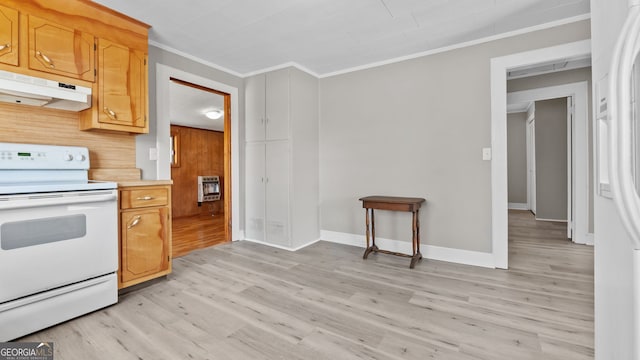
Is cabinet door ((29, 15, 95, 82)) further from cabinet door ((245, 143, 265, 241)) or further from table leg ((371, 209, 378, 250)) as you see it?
table leg ((371, 209, 378, 250))

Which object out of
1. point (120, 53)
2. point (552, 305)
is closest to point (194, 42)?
point (120, 53)

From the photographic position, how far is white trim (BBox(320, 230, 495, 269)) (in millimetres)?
2986

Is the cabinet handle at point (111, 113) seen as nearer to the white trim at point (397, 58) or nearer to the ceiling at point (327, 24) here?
the ceiling at point (327, 24)

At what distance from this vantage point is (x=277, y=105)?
147 inches

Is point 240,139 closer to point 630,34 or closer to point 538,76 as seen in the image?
point 630,34

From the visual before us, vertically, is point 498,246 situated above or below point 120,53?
below

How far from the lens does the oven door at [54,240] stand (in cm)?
166

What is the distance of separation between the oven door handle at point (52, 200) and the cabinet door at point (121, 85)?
0.72m

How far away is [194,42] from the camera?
2990 millimetres

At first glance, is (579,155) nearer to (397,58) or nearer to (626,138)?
(397,58)

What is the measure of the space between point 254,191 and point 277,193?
437mm

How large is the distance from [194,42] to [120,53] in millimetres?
773

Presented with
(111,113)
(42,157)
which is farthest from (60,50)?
(42,157)

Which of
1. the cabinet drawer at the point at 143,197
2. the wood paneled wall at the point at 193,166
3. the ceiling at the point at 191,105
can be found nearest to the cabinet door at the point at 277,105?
the ceiling at the point at 191,105
